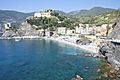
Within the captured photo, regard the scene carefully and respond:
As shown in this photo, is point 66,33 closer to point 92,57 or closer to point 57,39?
point 57,39

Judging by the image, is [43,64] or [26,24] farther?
[26,24]

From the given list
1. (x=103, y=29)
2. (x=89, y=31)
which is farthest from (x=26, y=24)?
(x=103, y=29)

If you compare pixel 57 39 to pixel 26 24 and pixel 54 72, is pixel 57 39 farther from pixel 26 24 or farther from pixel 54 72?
pixel 54 72

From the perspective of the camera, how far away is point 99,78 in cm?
4444

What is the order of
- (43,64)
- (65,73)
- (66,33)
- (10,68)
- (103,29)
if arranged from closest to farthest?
(65,73) < (10,68) < (43,64) < (103,29) < (66,33)

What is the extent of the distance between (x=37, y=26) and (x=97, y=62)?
282 feet

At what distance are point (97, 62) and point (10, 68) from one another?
21709mm

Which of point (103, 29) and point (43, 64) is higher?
point (103, 29)

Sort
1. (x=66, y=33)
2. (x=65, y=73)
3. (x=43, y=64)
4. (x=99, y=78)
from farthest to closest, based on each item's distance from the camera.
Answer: (x=66, y=33), (x=43, y=64), (x=65, y=73), (x=99, y=78)

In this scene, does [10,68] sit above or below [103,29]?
below

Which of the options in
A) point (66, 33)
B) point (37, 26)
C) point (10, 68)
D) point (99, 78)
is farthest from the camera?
point (37, 26)

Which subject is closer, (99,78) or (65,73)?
(99,78)

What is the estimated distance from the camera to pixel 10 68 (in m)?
55.6

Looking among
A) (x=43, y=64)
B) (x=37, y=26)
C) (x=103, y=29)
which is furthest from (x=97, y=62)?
(x=37, y=26)
